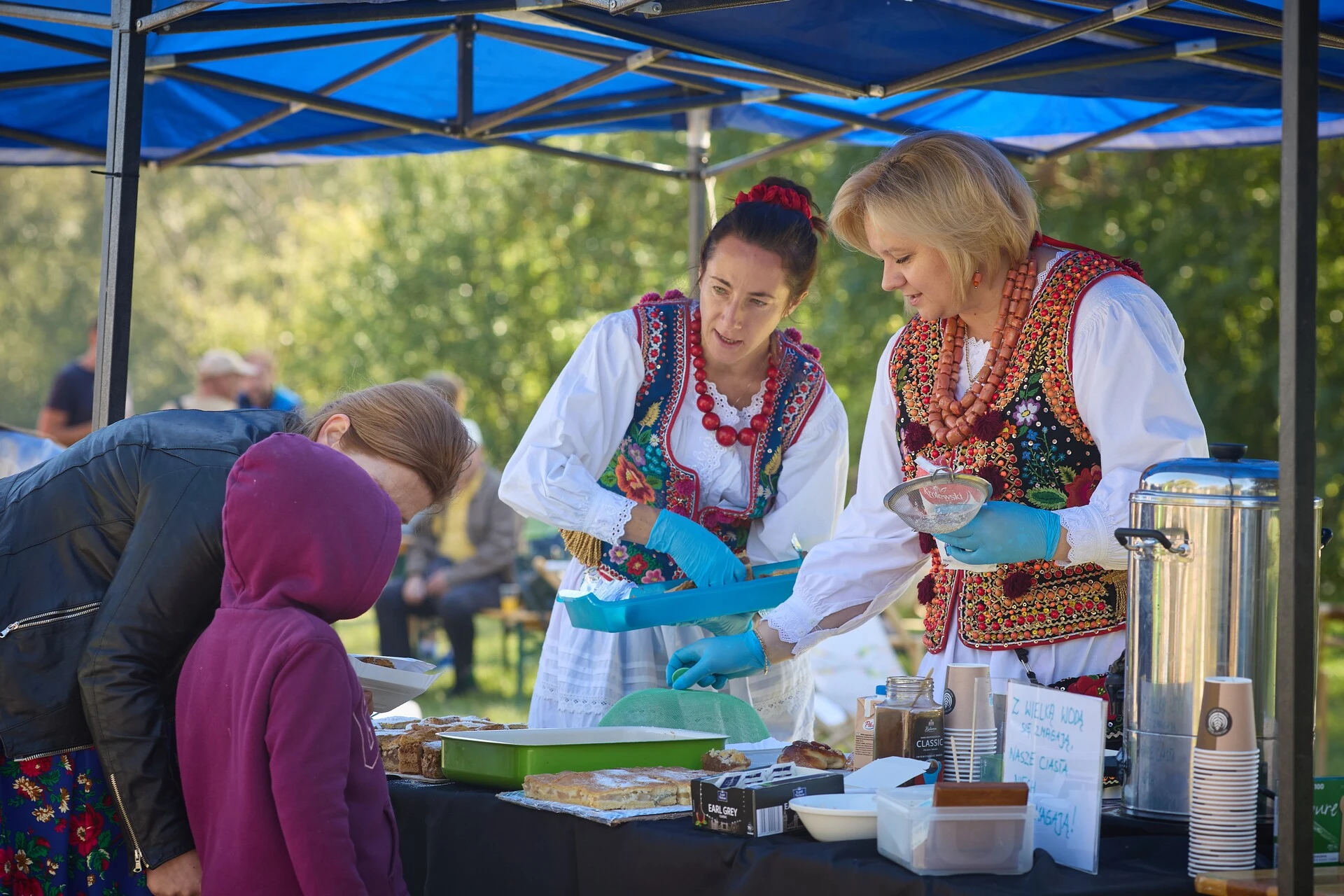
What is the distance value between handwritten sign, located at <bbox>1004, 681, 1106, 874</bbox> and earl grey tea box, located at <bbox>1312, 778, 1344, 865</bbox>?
0.71 feet

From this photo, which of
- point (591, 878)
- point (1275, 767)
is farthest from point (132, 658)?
point (1275, 767)

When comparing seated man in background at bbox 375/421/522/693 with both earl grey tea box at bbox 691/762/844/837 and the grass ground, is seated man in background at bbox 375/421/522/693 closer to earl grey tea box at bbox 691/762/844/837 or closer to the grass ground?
the grass ground

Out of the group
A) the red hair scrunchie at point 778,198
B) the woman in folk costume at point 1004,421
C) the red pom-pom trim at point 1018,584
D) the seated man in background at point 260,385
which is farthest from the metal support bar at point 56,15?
the seated man in background at point 260,385

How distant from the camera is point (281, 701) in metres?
1.58

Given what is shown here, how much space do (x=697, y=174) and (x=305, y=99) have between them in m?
1.19

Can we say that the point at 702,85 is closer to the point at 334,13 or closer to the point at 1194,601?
the point at 334,13

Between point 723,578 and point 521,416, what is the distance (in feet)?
34.4

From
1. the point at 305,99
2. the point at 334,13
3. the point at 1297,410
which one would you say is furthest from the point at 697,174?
the point at 1297,410

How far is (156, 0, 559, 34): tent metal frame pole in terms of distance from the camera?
2.43m

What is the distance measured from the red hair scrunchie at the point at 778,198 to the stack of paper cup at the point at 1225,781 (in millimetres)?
1604

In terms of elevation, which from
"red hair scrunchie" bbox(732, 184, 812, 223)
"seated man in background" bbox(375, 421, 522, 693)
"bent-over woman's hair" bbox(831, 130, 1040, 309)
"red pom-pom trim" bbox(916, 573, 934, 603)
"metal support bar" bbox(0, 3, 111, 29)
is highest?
"metal support bar" bbox(0, 3, 111, 29)

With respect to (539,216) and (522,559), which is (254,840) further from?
(539,216)

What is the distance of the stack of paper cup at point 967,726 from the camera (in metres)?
1.64

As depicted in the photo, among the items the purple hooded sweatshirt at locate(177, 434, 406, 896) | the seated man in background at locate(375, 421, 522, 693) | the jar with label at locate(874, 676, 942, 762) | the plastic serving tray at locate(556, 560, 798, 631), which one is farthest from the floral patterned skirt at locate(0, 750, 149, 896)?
the seated man in background at locate(375, 421, 522, 693)
